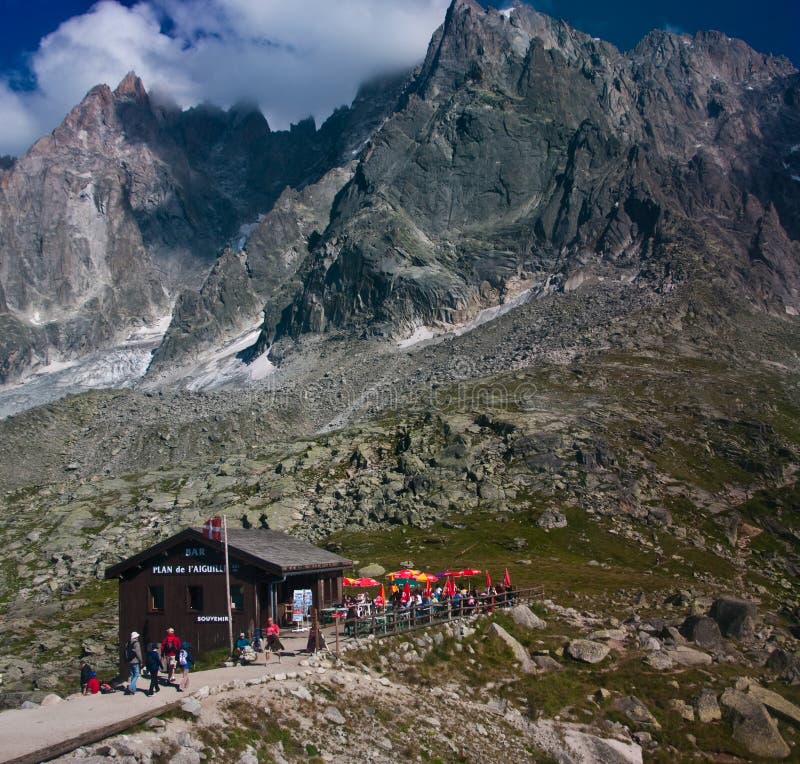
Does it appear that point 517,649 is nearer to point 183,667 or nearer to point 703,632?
point 703,632

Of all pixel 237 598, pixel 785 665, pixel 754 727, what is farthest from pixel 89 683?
pixel 785 665

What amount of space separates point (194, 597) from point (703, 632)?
1051 inches

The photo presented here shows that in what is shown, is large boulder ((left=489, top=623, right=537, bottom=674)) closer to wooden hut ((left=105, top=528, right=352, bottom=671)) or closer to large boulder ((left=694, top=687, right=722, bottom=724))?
large boulder ((left=694, top=687, right=722, bottom=724))

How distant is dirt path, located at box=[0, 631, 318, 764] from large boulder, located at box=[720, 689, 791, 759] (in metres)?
18.5

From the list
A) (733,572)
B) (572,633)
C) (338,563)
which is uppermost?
(338,563)

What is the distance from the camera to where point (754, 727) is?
3659 cm

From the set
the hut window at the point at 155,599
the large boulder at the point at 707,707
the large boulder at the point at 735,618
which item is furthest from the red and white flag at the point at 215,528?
the large boulder at the point at 735,618

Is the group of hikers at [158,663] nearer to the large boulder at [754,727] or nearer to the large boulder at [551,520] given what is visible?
the large boulder at [754,727]

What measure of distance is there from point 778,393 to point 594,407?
49.0 meters

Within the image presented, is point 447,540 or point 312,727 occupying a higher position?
point 312,727

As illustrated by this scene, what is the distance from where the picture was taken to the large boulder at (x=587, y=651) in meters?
43.1

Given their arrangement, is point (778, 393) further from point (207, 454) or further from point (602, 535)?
point (207, 454)

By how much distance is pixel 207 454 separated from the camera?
15625 centimetres

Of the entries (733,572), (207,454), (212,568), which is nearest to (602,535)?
(733,572)
